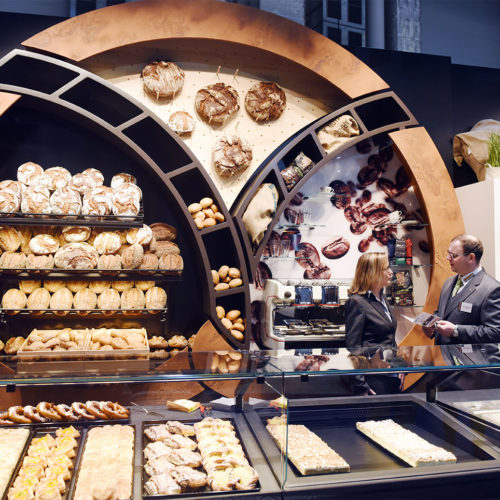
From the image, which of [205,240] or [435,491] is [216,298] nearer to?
[205,240]

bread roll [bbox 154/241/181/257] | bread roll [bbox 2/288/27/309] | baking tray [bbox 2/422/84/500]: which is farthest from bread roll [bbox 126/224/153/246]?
baking tray [bbox 2/422/84/500]

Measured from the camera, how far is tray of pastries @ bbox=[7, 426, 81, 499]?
1.73 meters

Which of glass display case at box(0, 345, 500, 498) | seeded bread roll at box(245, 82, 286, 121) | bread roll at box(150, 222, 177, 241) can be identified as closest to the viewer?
glass display case at box(0, 345, 500, 498)

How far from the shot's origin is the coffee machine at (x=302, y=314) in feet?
12.9

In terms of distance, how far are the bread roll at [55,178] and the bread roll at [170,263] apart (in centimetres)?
87

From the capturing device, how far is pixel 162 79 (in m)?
4.00

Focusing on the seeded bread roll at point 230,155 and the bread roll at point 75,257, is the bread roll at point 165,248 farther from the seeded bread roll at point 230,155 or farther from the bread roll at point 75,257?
the seeded bread roll at point 230,155

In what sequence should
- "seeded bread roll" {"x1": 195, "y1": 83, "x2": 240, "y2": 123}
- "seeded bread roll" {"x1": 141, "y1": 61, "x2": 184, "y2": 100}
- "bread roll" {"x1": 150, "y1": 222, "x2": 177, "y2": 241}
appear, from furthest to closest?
"seeded bread roll" {"x1": 195, "y1": 83, "x2": 240, "y2": 123} → "seeded bread roll" {"x1": 141, "y1": 61, "x2": 184, "y2": 100} → "bread roll" {"x1": 150, "y1": 222, "x2": 177, "y2": 241}

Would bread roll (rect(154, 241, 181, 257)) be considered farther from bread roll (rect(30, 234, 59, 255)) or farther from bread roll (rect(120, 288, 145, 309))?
bread roll (rect(30, 234, 59, 255))

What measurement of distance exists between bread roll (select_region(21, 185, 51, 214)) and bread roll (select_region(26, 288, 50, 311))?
564 millimetres

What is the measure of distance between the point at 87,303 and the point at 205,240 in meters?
1.06

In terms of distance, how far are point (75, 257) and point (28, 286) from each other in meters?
0.43

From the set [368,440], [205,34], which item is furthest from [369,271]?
[205,34]

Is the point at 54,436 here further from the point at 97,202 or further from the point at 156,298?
the point at 97,202
